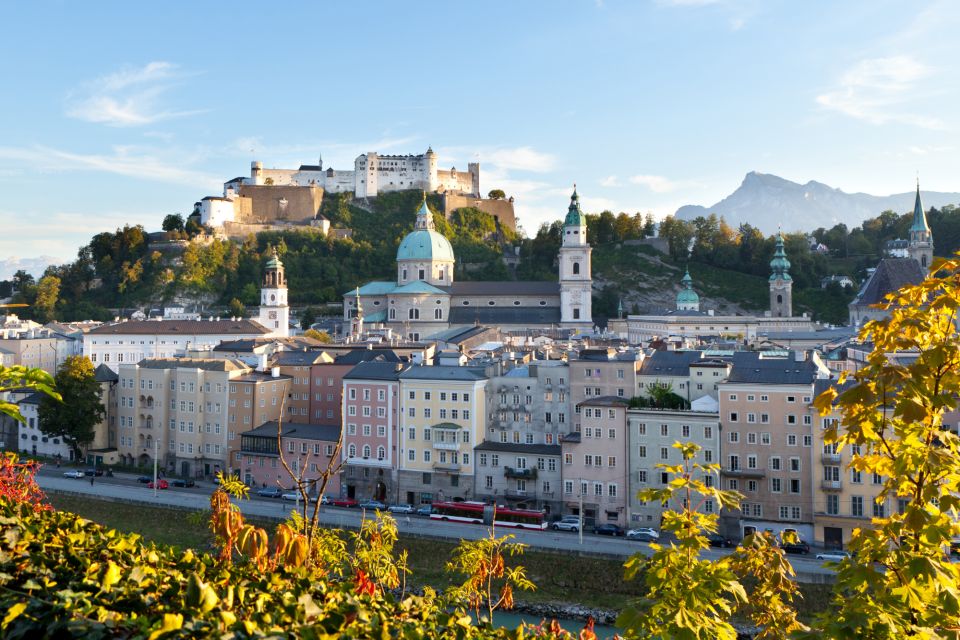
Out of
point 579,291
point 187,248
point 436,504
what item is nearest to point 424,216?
point 579,291

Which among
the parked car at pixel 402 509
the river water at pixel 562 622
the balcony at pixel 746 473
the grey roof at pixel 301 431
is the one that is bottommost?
the river water at pixel 562 622

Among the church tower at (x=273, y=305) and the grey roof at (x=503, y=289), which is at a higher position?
the grey roof at (x=503, y=289)

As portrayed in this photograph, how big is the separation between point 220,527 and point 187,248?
89.7m

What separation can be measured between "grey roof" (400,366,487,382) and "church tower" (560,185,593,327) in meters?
44.2

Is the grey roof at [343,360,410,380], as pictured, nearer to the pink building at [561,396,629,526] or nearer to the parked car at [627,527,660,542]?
the pink building at [561,396,629,526]

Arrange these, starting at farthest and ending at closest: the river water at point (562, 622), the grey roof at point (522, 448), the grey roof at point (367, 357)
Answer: the grey roof at point (367, 357), the grey roof at point (522, 448), the river water at point (562, 622)

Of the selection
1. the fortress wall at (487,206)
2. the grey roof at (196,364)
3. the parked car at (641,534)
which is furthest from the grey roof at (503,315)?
the parked car at (641,534)

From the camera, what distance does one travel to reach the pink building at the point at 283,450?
127 ft

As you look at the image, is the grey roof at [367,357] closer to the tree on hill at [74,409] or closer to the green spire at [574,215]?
the tree on hill at [74,409]

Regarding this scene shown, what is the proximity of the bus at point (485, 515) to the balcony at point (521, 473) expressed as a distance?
4.66 ft

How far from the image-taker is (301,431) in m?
40.0

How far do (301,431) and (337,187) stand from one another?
75.8 metres

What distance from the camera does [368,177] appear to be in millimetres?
111250

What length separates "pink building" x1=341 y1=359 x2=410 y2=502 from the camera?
124ft
